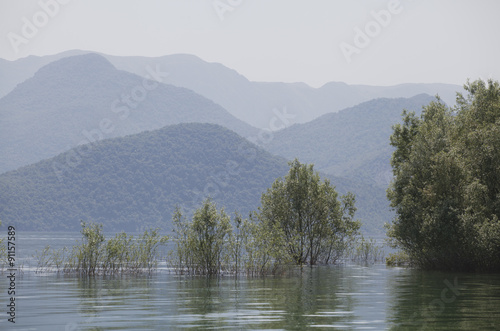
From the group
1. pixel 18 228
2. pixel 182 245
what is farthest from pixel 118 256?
pixel 18 228

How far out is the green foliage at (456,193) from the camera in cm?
3988

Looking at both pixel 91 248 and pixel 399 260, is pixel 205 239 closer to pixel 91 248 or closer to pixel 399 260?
pixel 91 248

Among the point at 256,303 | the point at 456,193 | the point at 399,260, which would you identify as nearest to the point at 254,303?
the point at 256,303

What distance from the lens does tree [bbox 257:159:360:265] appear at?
176 feet

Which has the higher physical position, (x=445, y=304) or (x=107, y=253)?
(x=107, y=253)

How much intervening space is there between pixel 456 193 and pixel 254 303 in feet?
76.5

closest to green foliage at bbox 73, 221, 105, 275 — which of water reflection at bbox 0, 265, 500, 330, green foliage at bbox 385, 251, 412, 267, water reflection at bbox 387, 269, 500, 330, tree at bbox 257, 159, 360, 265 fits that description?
water reflection at bbox 0, 265, 500, 330

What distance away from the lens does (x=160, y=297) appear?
85.7 ft

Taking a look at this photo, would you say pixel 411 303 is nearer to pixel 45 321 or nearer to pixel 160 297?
pixel 160 297

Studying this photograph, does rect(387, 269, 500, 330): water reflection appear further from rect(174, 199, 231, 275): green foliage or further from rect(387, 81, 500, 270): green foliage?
rect(174, 199, 231, 275): green foliage

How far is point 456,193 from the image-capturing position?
41938mm

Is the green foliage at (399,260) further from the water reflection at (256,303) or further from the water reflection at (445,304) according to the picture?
the water reflection at (445,304)

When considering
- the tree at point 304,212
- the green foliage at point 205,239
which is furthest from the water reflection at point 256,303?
the tree at point 304,212

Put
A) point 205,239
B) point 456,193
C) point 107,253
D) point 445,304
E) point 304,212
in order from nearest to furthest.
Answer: point 445,304, point 205,239, point 107,253, point 456,193, point 304,212
